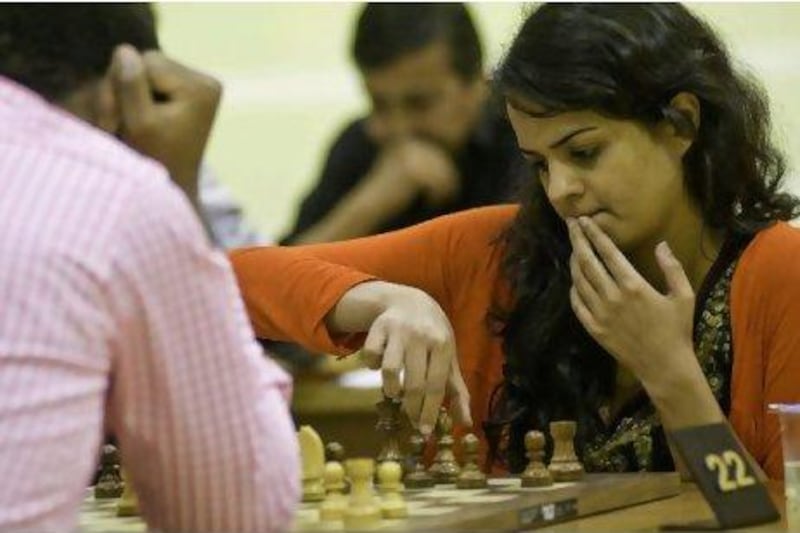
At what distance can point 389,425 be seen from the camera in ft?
8.48

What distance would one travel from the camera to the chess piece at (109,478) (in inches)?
95.6

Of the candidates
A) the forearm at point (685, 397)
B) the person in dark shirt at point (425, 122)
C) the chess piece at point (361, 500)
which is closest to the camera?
the chess piece at point (361, 500)

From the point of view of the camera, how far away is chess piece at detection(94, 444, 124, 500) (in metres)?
2.43

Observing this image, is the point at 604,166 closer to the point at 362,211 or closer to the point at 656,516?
the point at 656,516

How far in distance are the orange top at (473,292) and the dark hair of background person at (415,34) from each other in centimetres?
159

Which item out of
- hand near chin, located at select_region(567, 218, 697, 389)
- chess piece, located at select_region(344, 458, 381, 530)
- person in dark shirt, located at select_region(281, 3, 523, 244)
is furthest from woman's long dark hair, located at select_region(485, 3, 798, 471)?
person in dark shirt, located at select_region(281, 3, 523, 244)

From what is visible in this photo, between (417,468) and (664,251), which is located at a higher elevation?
(664,251)

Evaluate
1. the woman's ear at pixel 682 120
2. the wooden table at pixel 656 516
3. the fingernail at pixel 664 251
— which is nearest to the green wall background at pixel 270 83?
the woman's ear at pixel 682 120

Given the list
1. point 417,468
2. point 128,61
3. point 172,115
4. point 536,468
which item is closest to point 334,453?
point 417,468

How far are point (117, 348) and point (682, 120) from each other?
134 cm

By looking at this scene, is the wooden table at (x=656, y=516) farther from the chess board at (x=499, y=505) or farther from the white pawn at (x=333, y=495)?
the white pawn at (x=333, y=495)

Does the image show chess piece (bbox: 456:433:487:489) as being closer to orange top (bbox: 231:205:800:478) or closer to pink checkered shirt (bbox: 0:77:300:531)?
orange top (bbox: 231:205:800:478)

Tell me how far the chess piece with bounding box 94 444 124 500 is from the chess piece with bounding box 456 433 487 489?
1.41 feet

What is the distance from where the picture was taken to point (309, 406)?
456 centimetres
